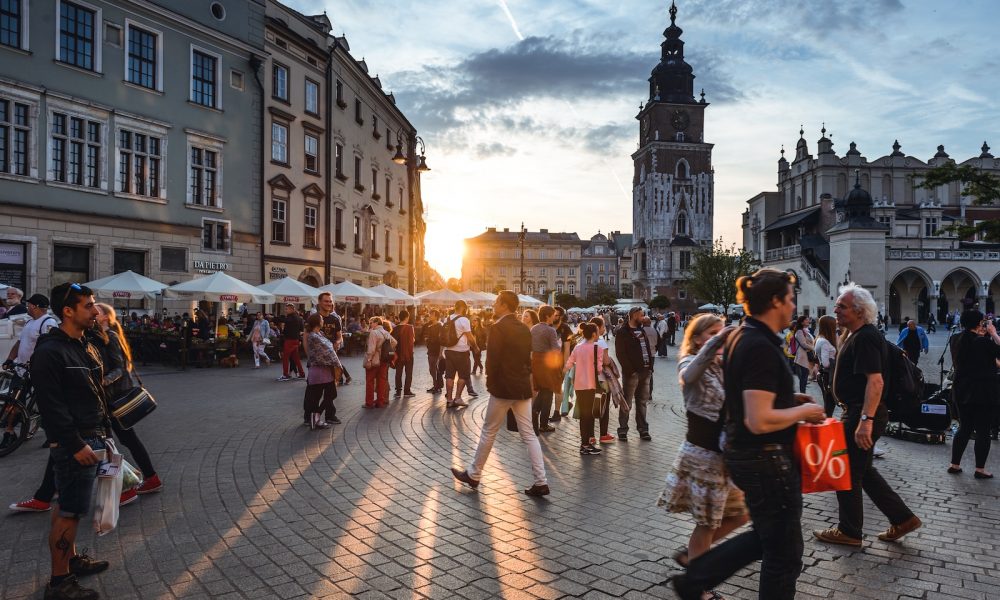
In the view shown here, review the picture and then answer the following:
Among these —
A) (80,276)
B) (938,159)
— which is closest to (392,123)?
(80,276)

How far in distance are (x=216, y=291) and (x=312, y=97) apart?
653 inches

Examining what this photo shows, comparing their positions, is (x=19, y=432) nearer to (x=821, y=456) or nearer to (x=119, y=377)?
(x=119, y=377)

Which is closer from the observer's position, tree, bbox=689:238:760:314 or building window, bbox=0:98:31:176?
building window, bbox=0:98:31:176

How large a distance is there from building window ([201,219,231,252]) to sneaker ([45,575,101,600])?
25.1 metres

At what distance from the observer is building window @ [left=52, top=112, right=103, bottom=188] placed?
22297 millimetres

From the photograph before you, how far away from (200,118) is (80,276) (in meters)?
8.12

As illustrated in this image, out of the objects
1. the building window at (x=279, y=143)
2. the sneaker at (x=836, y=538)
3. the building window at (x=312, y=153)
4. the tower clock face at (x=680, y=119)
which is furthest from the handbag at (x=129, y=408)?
the tower clock face at (x=680, y=119)

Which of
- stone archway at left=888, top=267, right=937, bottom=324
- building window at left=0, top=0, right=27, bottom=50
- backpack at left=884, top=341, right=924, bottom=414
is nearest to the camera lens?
backpack at left=884, top=341, right=924, bottom=414

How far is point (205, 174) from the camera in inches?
1077

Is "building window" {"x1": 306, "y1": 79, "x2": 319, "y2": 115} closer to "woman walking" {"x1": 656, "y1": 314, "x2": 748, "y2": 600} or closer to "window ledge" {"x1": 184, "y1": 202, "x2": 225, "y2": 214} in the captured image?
"window ledge" {"x1": 184, "y1": 202, "x2": 225, "y2": 214}

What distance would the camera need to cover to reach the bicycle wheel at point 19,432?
316 inches

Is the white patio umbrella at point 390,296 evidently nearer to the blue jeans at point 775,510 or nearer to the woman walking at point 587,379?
the woman walking at point 587,379

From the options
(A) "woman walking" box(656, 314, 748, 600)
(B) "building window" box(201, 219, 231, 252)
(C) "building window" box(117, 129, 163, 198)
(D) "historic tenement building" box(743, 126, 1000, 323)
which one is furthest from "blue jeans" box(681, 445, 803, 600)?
(D) "historic tenement building" box(743, 126, 1000, 323)

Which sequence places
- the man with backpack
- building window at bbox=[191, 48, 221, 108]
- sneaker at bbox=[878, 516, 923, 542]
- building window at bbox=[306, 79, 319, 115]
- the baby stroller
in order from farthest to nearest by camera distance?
building window at bbox=[306, 79, 319, 115], building window at bbox=[191, 48, 221, 108], the man with backpack, the baby stroller, sneaker at bbox=[878, 516, 923, 542]
